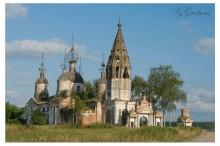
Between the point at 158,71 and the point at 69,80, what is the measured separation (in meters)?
12.7

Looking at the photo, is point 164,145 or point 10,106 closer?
point 164,145

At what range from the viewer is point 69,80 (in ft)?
194

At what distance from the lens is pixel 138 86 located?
202 ft

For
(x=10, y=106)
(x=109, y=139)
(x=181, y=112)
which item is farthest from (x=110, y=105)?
(x=109, y=139)

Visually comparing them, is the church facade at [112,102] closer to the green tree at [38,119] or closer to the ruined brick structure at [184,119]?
the green tree at [38,119]

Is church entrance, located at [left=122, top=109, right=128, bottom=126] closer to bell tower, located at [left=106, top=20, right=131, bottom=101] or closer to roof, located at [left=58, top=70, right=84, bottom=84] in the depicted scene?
bell tower, located at [left=106, top=20, right=131, bottom=101]

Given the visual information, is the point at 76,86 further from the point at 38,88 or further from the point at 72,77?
the point at 38,88

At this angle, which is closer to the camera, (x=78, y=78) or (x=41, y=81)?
(x=78, y=78)

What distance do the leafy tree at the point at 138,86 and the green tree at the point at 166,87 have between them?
12.0 feet

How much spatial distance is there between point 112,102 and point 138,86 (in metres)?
10.4

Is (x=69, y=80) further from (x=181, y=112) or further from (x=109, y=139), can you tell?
(x=109, y=139)

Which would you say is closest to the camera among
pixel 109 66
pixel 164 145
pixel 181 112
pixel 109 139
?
pixel 164 145

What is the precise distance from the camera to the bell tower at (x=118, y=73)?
53125mm

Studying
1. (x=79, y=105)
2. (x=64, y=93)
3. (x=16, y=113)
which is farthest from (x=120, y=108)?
(x=16, y=113)
